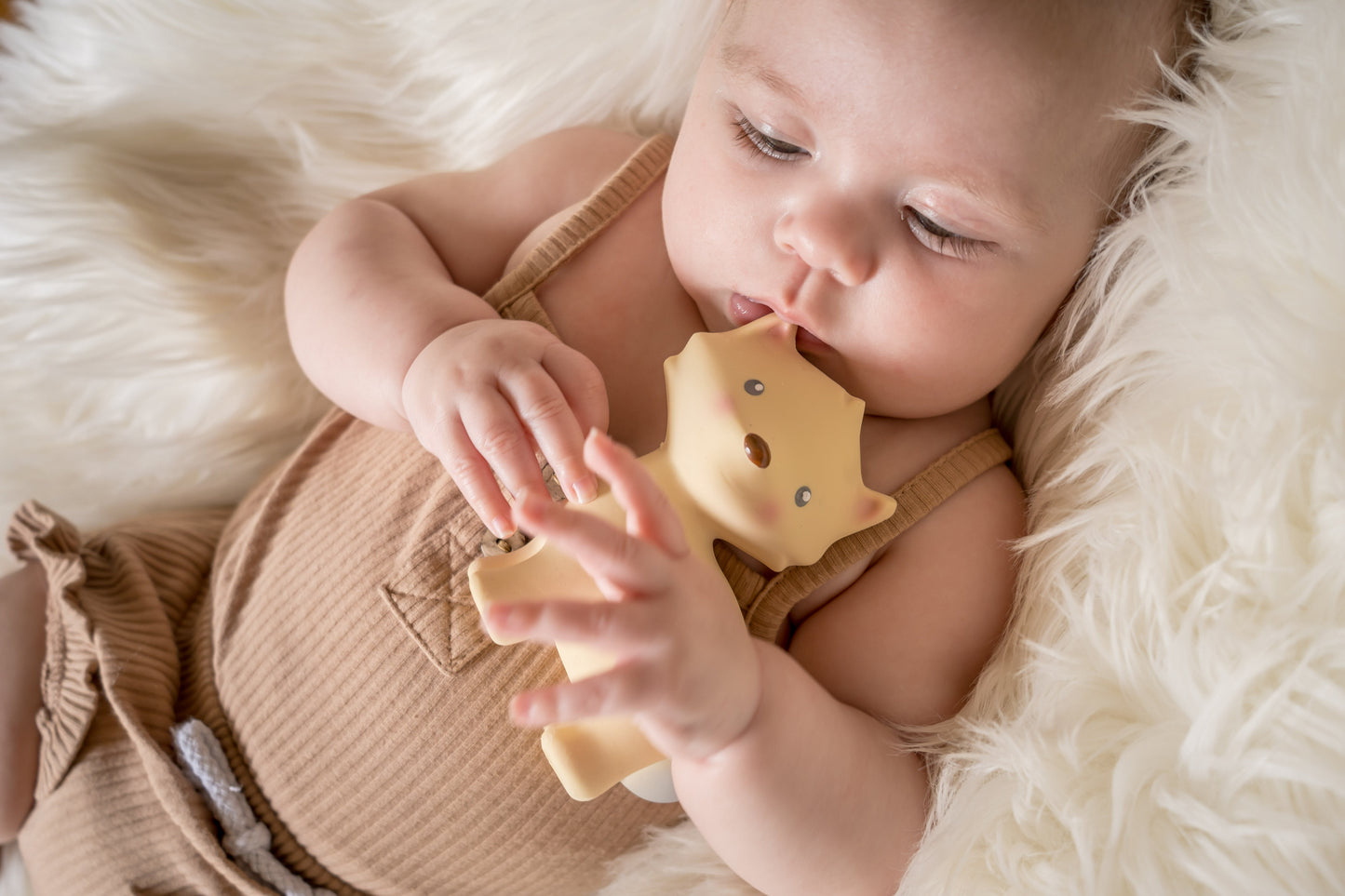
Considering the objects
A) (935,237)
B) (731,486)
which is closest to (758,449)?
(731,486)

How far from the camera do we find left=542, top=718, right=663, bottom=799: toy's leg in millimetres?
715

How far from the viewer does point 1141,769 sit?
74 cm

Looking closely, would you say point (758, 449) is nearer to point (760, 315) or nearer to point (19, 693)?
point (760, 315)

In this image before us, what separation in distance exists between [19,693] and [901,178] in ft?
3.60

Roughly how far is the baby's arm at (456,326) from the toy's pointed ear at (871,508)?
24 cm

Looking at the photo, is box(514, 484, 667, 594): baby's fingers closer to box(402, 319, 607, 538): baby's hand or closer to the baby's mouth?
box(402, 319, 607, 538): baby's hand

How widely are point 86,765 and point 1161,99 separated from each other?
1284 millimetres

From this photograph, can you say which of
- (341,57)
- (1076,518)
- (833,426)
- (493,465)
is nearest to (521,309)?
(493,465)

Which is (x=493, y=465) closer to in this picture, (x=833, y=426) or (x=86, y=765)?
(x=833, y=426)

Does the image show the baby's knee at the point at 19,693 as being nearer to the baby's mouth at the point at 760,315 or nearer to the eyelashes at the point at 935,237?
the baby's mouth at the point at 760,315

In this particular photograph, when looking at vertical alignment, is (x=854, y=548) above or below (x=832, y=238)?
below

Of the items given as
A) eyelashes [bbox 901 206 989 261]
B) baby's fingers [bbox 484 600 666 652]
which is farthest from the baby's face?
baby's fingers [bbox 484 600 666 652]

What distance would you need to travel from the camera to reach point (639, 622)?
0.60 m

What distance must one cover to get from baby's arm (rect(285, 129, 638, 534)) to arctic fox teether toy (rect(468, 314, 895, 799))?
→ 8cm
